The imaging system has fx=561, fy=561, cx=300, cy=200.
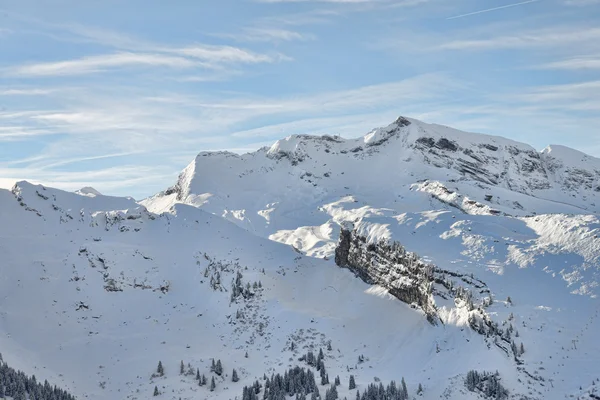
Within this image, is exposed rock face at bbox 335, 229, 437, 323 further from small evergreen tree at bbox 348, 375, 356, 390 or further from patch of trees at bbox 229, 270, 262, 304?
patch of trees at bbox 229, 270, 262, 304

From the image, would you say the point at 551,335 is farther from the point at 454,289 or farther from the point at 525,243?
the point at 525,243

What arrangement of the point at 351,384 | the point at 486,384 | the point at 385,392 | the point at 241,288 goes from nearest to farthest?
1. the point at 486,384
2. the point at 385,392
3. the point at 351,384
4. the point at 241,288

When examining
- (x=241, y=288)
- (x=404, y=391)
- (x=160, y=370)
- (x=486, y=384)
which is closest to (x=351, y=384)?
(x=404, y=391)

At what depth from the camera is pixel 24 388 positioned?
60062 millimetres

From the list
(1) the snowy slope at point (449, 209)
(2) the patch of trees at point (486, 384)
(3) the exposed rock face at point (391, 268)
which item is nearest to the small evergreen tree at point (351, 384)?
(2) the patch of trees at point (486, 384)

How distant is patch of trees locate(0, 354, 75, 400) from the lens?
58.9m

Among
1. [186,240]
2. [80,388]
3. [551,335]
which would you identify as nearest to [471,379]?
[551,335]

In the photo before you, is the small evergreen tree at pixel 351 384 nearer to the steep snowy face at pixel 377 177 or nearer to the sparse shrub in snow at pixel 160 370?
the sparse shrub in snow at pixel 160 370

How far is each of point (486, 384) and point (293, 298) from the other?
128ft

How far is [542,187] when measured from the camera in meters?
185

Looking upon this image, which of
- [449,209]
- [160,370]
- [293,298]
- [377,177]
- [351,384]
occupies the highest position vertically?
[377,177]

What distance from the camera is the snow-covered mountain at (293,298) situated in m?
65.8

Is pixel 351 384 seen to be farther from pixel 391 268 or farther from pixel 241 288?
pixel 241 288

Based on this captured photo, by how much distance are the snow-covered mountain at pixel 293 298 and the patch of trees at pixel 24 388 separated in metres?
3.89
